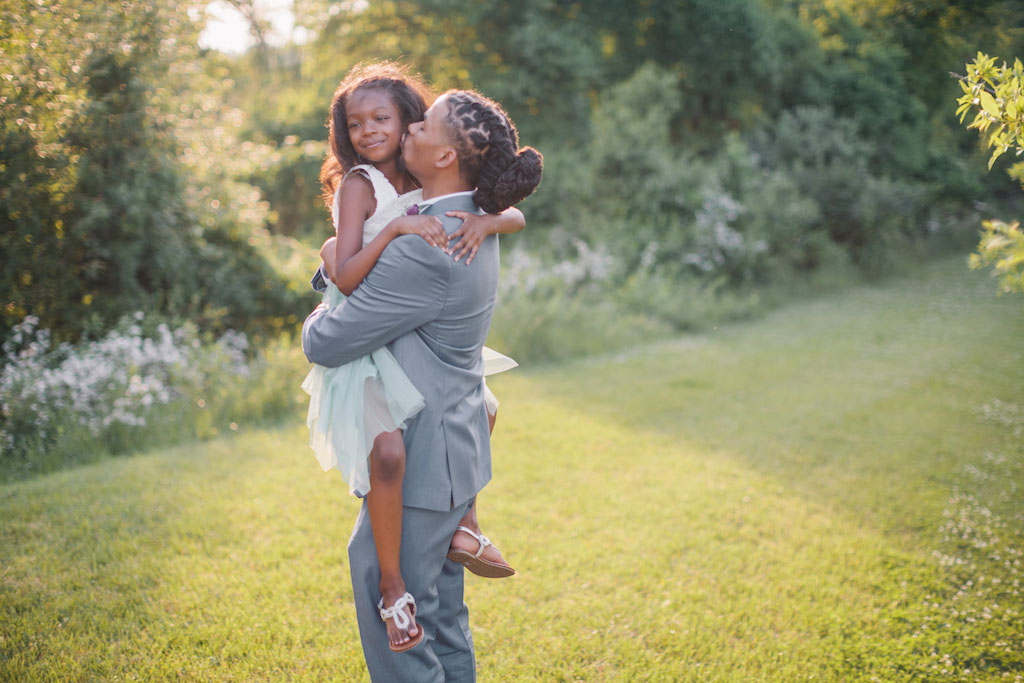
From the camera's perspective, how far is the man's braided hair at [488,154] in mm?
2176

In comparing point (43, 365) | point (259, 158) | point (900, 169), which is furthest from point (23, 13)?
point (900, 169)

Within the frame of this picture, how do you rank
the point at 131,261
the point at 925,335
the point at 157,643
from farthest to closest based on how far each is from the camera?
the point at 925,335
the point at 131,261
the point at 157,643

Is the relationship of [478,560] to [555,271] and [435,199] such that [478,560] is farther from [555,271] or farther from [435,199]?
[555,271]

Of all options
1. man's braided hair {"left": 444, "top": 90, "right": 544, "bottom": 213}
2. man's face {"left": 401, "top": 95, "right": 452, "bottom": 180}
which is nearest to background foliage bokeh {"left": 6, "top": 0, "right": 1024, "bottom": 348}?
man's face {"left": 401, "top": 95, "right": 452, "bottom": 180}

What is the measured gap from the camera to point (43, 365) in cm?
562

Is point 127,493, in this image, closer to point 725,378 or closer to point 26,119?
point 26,119

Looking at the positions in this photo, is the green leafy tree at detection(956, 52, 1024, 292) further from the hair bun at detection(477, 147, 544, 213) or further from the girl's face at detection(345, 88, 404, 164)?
the girl's face at detection(345, 88, 404, 164)

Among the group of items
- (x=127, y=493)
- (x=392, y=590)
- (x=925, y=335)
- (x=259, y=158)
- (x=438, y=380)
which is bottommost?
(x=925, y=335)

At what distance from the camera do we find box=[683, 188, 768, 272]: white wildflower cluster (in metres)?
12.2

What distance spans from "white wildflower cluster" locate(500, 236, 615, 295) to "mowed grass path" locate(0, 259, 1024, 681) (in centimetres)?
264

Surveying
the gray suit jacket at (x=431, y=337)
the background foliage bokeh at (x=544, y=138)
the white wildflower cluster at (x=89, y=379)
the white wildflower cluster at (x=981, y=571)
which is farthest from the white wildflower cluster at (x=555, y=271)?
the gray suit jacket at (x=431, y=337)

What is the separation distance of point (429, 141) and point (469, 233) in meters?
0.32

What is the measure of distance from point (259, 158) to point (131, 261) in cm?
288

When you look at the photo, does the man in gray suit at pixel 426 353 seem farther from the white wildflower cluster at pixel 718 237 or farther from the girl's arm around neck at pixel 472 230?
the white wildflower cluster at pixel 718 237
